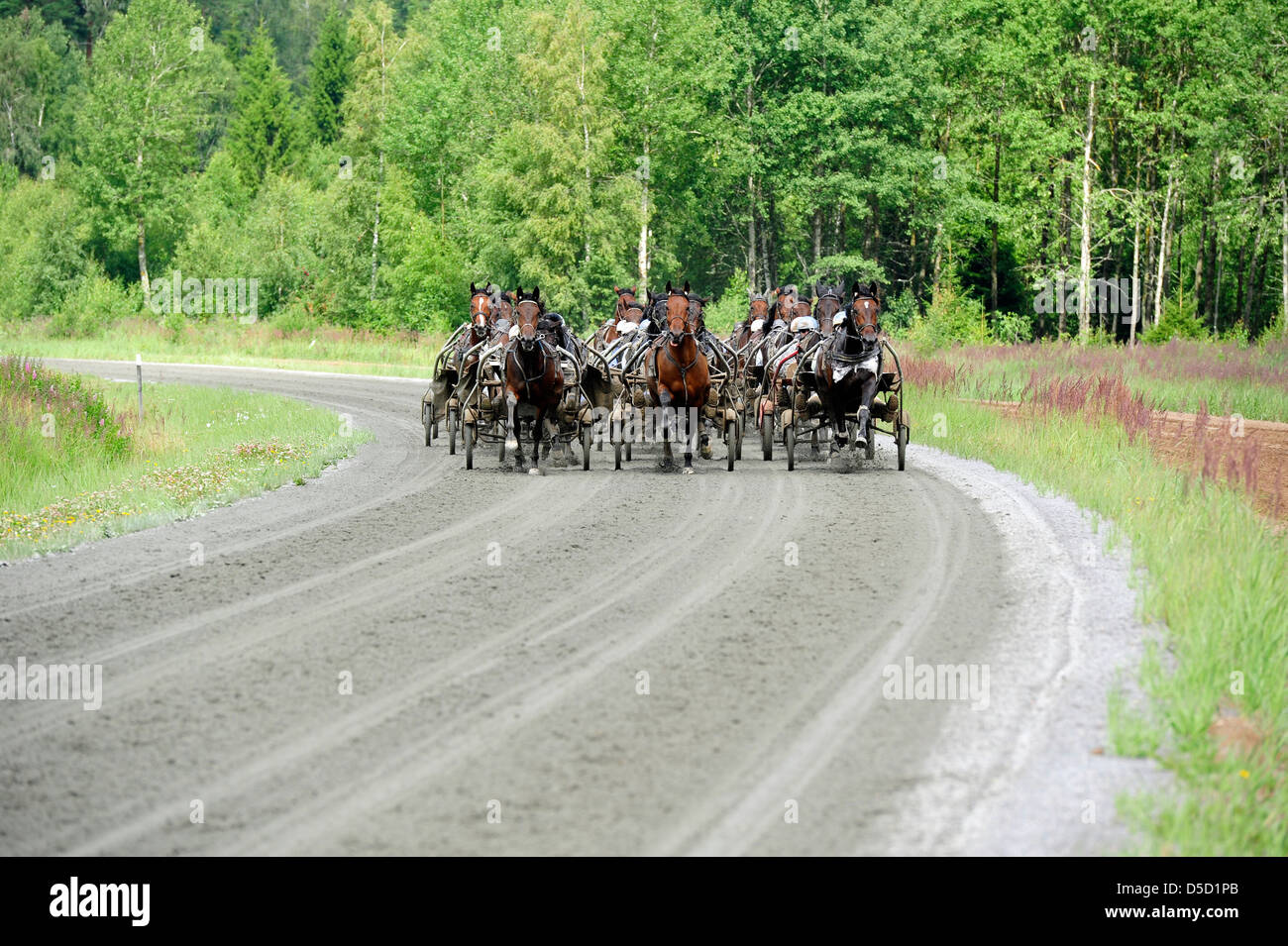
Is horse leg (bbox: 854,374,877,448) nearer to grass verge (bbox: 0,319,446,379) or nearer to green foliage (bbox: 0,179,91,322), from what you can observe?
grass verge (bbox: 0,319,446,379)

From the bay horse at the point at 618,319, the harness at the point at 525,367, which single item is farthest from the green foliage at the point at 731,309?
the harness at the point at 525,367

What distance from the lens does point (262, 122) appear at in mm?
84438

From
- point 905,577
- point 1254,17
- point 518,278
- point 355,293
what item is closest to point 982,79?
point 1254,17

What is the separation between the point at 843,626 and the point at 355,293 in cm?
4882

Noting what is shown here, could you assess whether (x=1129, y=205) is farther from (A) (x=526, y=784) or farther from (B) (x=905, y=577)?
(A) (x=526, y=784)

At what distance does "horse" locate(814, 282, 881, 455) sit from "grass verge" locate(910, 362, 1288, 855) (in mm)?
2346

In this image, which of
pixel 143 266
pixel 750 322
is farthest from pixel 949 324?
pixel 143 266

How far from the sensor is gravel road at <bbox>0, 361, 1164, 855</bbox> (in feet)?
16.5

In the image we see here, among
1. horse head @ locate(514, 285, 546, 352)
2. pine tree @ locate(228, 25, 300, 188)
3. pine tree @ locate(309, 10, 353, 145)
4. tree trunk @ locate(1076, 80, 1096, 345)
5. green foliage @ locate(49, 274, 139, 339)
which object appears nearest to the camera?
horse head @ locate(514, 285, 546, 352)

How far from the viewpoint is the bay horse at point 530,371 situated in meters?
15.2

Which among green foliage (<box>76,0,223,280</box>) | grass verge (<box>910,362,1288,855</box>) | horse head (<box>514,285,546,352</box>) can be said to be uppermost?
green foliage (<box>76,0,223,280</box>)

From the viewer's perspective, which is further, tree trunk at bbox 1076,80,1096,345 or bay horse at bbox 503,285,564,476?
tree trunk at bbox 1076,80,1096,345

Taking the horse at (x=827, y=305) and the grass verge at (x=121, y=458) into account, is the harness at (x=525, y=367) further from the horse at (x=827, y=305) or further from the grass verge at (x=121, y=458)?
the horse at (x=827, y=305)

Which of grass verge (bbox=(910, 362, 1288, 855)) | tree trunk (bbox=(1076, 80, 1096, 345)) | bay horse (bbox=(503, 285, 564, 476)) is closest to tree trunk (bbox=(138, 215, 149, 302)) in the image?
tree trunk (bbox=(1076, 80, 1096, 345))
